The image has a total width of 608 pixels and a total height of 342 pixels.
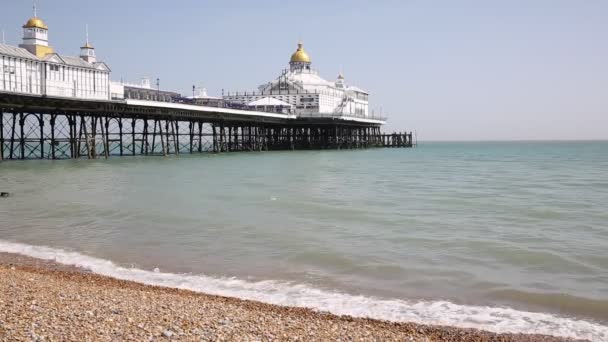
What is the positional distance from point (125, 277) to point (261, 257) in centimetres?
274

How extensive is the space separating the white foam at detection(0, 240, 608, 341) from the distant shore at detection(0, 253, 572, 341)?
0.41 m

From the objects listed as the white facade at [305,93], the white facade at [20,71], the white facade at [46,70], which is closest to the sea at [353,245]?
the white facade at [20,71]

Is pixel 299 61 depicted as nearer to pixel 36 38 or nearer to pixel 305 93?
pixel 305 93

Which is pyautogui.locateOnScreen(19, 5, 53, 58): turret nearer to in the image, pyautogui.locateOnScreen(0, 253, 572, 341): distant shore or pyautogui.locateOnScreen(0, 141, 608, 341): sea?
pyautogui.locateOnScreen(0, 141, 608, 341): sea

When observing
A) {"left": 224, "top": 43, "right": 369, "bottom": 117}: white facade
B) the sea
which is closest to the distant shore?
the sea

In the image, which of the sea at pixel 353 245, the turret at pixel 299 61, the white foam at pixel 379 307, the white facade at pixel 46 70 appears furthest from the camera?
the turret at pixel 299 61

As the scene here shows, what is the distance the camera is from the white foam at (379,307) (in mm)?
7723

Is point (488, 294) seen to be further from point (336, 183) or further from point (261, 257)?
point (336, 183)

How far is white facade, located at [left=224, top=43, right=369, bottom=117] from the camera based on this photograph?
80000mm

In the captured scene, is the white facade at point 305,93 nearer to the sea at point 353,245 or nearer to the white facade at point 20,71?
the white facade at point 20,71

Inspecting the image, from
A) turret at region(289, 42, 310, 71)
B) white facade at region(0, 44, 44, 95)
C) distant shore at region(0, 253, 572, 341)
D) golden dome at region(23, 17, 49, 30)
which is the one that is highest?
turret at region(289, 42, 310, 71)

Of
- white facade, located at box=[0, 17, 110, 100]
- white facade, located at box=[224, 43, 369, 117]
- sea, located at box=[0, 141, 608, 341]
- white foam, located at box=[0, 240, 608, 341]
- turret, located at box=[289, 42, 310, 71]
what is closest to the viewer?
white foam, located at box=[0, 240, 608, 341]

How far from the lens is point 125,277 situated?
10039 mm

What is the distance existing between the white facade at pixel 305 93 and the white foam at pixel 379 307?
63798 millimetres
